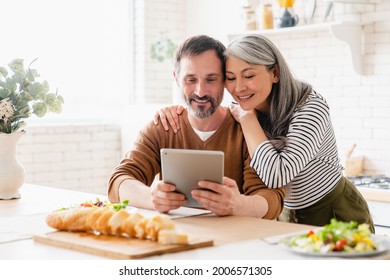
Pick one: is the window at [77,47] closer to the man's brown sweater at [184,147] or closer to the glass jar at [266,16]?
the glass jar at [266,16]

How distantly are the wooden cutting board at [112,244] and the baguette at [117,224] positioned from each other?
0.06ft

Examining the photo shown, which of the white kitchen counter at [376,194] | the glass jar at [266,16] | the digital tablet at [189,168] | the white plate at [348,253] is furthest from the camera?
the glass jar at [266,16]

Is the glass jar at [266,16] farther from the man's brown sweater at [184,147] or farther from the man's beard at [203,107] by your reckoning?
the man's beard at [203,107]

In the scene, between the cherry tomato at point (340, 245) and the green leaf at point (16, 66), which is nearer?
the cherry tomato at point (340, 245)

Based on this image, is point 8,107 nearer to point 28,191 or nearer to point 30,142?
point 28,191

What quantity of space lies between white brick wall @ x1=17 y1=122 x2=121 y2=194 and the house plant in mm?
2390

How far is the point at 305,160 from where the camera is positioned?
116 inches

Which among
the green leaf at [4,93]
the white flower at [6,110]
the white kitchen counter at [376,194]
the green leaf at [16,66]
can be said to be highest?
the green leaf at [16,66]

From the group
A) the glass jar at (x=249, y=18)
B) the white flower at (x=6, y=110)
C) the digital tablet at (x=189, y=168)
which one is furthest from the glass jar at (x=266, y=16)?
the digital tablet at (x=189, y=168)

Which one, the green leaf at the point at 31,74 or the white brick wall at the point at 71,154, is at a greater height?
the green leaf at the point at 31,74

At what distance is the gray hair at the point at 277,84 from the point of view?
2999mm

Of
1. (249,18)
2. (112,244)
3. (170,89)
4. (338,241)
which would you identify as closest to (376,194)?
(249,18)

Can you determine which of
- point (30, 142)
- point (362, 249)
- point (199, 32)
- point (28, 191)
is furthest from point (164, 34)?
point (362, 249)

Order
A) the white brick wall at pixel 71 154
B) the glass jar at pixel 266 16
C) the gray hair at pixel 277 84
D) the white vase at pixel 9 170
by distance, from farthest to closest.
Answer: the white brick wall at pixel 71 154 → the glass jar at pixel 266 16 → the white vase at pixel 9 170 → the gray hair at pixel 277 84
